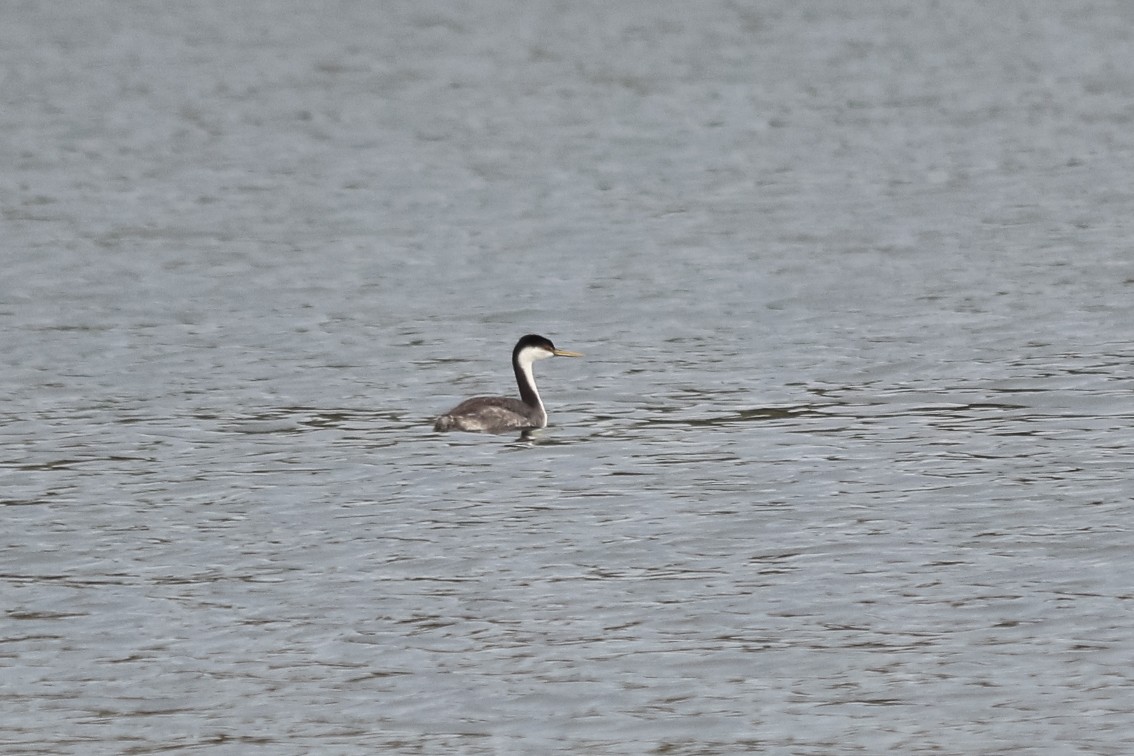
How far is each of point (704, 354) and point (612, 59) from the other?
70.1 ft

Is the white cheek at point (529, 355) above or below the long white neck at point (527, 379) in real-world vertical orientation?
above

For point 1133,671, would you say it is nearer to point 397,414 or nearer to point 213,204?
point 397,414

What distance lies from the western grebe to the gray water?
203 mm

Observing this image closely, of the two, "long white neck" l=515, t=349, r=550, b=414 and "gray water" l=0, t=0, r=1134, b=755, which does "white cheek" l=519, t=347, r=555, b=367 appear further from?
"gray water" l=0, t=0, r=1134, b=755

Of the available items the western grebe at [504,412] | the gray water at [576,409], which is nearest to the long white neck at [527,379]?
the western grebe at [504,412]

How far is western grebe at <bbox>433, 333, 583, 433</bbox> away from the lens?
1845 centimetres

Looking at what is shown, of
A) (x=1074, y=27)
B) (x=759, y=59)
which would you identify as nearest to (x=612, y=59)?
(x=759, y=59)

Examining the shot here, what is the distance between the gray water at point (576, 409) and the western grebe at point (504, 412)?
0.67 feet

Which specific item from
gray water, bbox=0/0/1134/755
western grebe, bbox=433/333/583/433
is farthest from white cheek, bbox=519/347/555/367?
gray water, bbox=0/0/1134/755

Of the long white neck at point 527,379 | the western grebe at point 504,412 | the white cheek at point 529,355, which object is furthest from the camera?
the white cheek at point 529,355

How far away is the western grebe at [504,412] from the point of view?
18.5 m

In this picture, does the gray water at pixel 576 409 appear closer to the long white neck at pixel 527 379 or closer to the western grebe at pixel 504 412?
the western grebe at pixel 504 412

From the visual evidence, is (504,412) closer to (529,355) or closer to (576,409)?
(529,355)

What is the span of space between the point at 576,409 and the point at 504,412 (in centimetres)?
135
